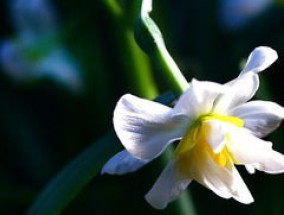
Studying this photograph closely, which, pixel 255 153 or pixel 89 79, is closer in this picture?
pixel 255 153

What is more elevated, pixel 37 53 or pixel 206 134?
pixel 37 53

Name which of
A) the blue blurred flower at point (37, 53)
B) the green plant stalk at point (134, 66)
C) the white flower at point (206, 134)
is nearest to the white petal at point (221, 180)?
the white flower at point (206, 134)

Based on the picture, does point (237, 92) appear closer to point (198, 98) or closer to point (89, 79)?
point (198, 98)

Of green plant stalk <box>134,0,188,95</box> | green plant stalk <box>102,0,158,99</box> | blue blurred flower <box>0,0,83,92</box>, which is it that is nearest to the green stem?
green plant stalk <box>134,0,188,95</box>

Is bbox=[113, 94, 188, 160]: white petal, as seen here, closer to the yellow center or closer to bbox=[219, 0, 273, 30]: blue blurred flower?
the yellow center

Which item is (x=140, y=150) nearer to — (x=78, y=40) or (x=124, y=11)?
(x=124, y=11)

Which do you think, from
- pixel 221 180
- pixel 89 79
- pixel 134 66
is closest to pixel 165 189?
pixel 221 180
